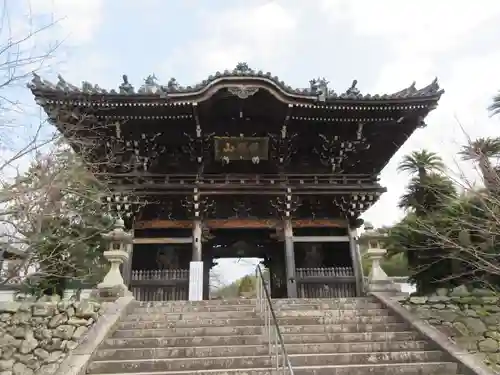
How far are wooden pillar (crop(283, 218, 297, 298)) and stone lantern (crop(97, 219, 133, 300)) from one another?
4382 millimetres

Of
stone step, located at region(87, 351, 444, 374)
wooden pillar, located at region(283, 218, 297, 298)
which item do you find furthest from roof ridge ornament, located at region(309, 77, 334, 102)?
stone step, located at region(87, 351, 444, 374)

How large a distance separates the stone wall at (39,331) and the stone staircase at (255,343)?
2.82 feet

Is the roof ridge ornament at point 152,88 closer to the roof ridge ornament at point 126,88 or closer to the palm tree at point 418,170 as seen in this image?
the roof ridge ornament at point 126,88

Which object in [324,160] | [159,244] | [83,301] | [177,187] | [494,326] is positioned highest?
[324,160]

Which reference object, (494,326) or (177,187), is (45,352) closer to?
(177,187)

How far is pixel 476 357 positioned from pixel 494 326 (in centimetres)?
182

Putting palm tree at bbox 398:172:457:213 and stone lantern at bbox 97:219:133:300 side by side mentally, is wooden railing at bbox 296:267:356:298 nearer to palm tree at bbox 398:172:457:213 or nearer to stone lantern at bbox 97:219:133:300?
palm tree at bbox 398:172:457:213

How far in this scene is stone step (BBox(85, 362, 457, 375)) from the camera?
20.2 ft

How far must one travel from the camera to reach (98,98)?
459 inches

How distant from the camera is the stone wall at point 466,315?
7.71 meters

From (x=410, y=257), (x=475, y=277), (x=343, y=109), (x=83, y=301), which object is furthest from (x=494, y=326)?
(x=83, y=301)

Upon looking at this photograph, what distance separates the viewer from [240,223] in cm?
1296

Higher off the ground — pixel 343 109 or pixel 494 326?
pixel 343 109

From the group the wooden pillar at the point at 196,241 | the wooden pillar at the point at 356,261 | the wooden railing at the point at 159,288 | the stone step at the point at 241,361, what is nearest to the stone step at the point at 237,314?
the stone step at the point at 241,361
